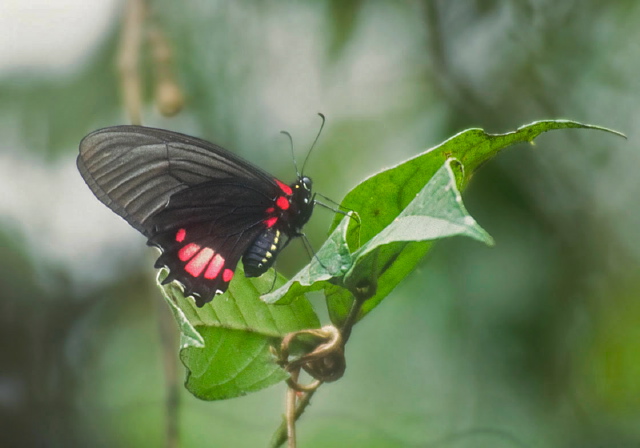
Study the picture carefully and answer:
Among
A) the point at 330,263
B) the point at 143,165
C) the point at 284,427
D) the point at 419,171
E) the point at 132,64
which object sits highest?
the point at 132,64

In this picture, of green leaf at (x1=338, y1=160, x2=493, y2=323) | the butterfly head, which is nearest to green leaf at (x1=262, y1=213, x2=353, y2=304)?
green leaf at (x1=338, y1=160, x2=493, y2=323)

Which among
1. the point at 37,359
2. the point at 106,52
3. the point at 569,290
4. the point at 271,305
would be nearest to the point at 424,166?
the point at 271,305

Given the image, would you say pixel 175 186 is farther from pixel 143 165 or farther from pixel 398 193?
pixel 398 193

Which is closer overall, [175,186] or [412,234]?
[412,234]

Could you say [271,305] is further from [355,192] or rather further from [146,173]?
[146,173]

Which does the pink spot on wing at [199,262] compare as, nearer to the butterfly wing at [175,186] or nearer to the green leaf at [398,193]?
the butterfly wing at [175,186]

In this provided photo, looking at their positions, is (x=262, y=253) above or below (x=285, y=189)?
below

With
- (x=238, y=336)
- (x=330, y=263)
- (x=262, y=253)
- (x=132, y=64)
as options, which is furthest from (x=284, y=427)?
(x=132, y=64)
